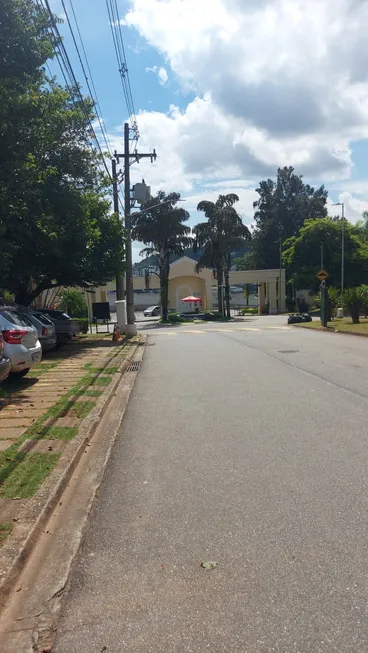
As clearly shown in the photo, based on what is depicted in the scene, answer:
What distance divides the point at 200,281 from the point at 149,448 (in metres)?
70.0

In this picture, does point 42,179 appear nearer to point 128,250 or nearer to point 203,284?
point 128,250

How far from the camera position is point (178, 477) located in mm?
5770

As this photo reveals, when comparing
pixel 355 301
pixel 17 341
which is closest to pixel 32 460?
pixel 17 341

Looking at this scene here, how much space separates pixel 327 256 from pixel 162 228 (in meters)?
22.0

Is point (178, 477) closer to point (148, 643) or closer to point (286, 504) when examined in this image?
point (286, 504)

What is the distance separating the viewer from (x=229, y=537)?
169 inches

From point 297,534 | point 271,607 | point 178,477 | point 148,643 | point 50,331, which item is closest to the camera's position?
point 148,643

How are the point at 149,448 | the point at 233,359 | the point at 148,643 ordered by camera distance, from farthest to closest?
1. the point at 233,359
2. the point at 149,448
3. the point at 148,643

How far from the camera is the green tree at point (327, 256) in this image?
61344mm

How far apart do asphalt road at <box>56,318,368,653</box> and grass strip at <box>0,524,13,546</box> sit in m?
0.59

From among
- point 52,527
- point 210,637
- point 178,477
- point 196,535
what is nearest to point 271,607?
point 210,637

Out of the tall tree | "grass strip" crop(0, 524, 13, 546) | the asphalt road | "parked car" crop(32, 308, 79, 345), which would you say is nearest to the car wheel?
the tall tree

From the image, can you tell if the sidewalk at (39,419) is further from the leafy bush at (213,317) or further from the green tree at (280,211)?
the green tree at (280,211)

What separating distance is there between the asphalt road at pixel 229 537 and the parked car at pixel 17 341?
9.95ft
